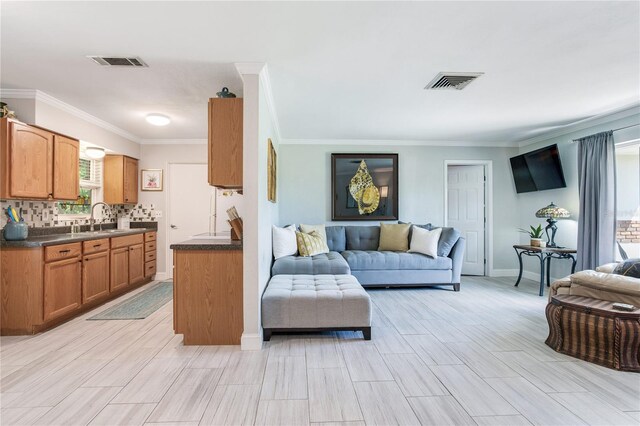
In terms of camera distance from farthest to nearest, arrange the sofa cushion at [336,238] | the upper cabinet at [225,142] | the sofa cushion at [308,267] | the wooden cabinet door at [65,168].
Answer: the sofa cushion at [336,238] → the sofa cushion at [308,267] → the wooden cabinet door at [65,168] → the upper cabinet at [225,142]

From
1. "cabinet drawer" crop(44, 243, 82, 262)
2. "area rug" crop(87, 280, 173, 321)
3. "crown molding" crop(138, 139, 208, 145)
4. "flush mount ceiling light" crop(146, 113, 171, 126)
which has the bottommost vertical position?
"area rug" crop(87, 280, 173, 321)

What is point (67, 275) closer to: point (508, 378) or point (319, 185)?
point (319, 185)

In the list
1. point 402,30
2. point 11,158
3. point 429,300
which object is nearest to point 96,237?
point 11,158

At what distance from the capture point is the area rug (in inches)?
131

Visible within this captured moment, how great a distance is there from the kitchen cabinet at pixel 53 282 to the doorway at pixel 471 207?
5.22 metres

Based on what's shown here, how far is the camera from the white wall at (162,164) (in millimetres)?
5062

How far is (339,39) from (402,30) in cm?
44

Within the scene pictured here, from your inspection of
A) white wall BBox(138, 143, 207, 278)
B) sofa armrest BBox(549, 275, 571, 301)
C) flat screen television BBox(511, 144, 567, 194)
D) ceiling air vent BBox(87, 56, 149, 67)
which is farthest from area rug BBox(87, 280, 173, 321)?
flat screen television BBox(511, 144, 567, 194)

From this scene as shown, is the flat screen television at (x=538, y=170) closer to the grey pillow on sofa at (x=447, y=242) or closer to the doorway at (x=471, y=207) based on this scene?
the doorway at (x=471, y=207)

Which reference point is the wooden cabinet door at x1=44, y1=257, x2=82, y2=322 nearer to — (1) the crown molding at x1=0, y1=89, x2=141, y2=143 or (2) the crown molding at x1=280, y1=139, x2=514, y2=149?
(1) the crown molding at x1=0, y1=89, x2=141, y2=143

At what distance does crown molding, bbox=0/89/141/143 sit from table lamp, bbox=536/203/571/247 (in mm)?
6294

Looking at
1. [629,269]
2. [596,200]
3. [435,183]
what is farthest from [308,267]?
[596,200]

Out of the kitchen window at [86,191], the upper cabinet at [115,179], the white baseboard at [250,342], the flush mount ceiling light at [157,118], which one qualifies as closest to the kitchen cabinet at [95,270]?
the kitchen window at [86,191]

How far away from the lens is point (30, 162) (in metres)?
3.04
